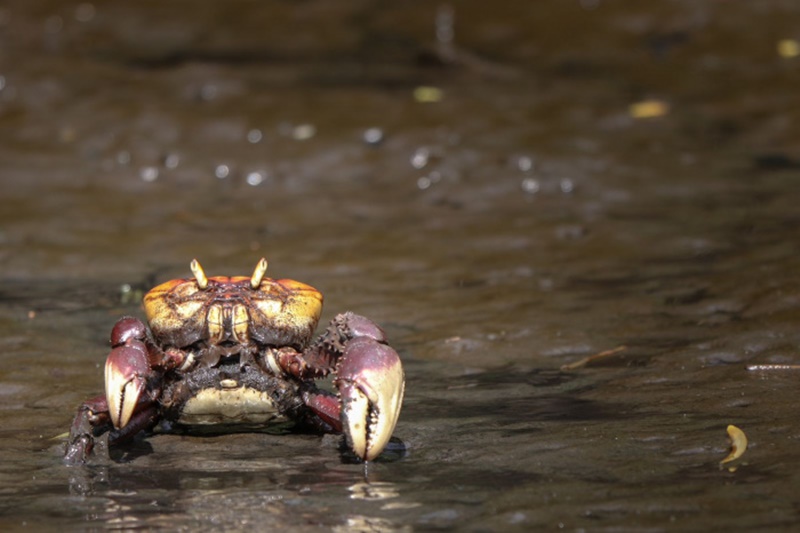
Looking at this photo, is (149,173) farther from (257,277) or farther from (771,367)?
(771,367)

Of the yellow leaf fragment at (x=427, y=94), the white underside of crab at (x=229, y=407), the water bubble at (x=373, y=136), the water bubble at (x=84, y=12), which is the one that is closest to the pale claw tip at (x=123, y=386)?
the white underside of crab at (x=229, y=407)

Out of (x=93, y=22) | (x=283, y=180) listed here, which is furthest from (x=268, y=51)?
(x=283, y=180)

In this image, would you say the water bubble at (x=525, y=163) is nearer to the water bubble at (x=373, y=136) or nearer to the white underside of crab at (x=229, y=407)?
the water bubble at (x=373, y=136)

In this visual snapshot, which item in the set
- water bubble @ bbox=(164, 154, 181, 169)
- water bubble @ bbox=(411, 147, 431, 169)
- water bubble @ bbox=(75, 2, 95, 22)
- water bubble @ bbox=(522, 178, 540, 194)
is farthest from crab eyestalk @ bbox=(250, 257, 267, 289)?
water bubble @ bbox=(75, 2, 95, 22)

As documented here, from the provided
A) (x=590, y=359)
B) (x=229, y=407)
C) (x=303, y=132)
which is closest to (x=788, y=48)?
(x=303, y=132)

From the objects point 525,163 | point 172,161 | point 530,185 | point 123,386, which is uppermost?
point 172,161

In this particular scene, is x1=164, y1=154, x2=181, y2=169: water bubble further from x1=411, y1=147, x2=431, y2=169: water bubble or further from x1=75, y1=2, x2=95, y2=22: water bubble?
x1=75, y1=2, x2=95, y2=22: water bubble
